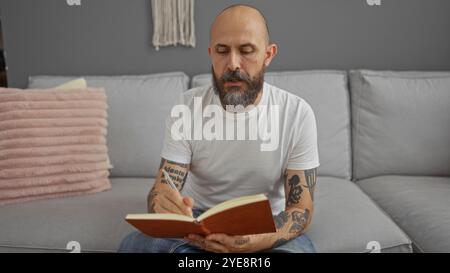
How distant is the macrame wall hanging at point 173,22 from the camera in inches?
82.9

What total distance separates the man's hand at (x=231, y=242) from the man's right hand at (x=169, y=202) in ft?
0.21

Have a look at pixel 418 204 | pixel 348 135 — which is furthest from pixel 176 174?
pixel 348 135

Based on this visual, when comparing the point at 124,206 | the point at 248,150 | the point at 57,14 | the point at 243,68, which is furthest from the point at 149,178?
the point at 57,14

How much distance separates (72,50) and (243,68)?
1296mm

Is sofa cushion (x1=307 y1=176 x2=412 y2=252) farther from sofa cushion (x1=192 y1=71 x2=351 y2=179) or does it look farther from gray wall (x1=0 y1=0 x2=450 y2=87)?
gray wall (x1=0 y1=0 x2=450 y2=87)

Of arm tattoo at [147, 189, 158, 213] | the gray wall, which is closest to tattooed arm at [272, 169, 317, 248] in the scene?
arm tattoo at [147, 189, 158, 213]

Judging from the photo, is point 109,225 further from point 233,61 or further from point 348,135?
point 348,135

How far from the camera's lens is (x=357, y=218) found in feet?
4.46

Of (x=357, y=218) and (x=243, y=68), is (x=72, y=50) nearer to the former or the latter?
(x=243, y=68)

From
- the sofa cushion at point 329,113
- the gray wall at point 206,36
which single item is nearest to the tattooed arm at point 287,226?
the sofa cushion at point 329,113

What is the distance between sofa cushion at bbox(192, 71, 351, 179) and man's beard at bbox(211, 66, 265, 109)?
0.64m

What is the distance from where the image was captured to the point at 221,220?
2.94 feet

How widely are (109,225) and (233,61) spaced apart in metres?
0.63

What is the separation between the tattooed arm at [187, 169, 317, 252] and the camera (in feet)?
3.28
